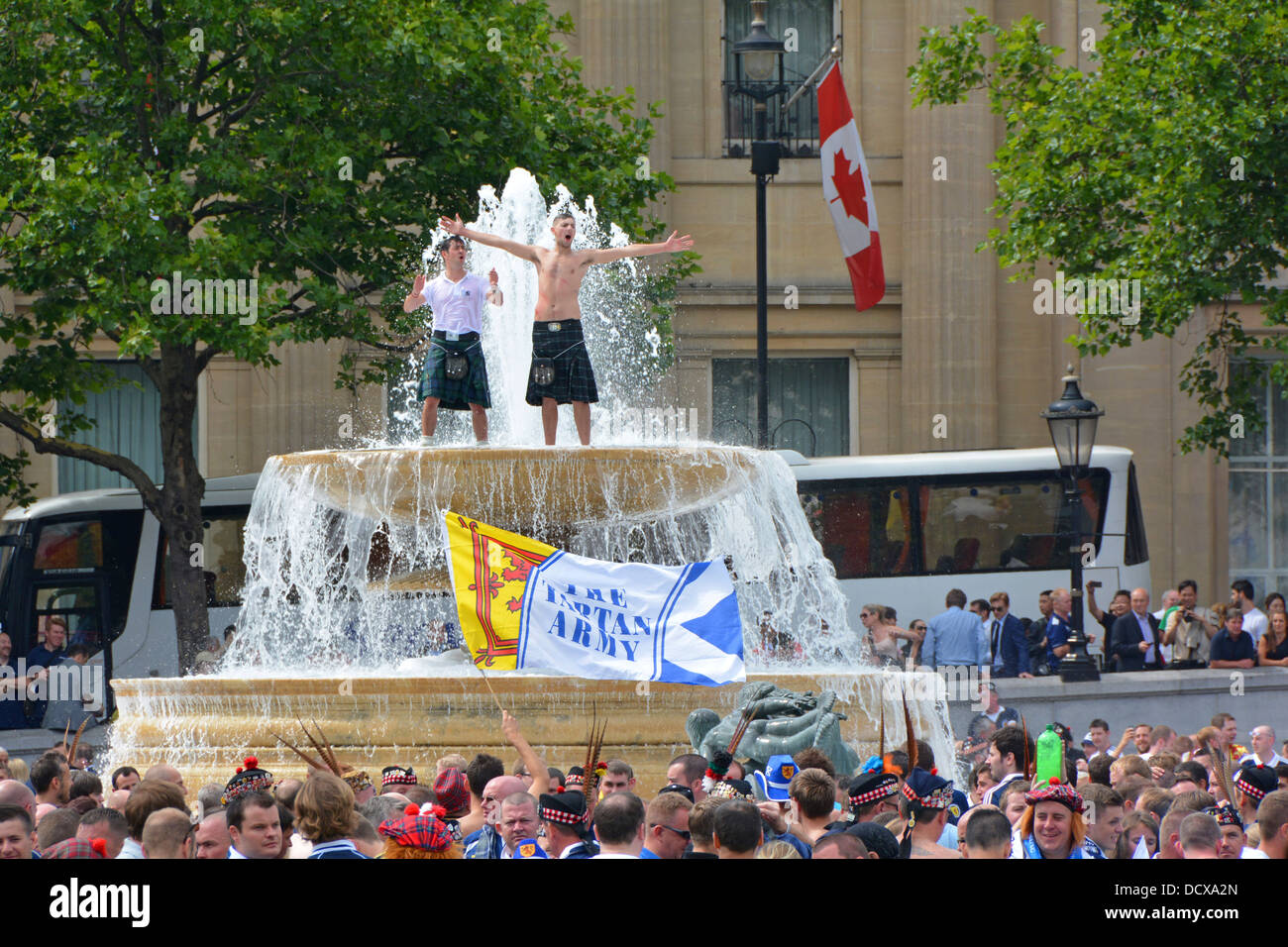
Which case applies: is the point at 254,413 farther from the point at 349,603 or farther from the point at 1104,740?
the point at 1104,740

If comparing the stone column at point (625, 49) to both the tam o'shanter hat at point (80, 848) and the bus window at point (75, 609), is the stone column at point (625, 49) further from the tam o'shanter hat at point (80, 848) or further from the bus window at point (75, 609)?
the tam o'shanter hat at point (80, 848)

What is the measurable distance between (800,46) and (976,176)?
3.65 m

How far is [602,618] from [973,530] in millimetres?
15585

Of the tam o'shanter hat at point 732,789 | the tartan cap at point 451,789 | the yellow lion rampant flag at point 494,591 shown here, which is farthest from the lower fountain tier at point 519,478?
the tam o'shanter hat at point 732,789

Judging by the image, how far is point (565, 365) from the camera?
12.9 metres

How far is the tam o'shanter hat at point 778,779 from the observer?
8.24 metres

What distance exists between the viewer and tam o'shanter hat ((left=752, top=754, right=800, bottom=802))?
324 inches

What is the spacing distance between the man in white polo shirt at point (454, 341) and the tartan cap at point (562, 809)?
22.7ft

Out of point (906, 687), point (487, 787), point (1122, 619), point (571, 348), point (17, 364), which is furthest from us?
point (17, 364)

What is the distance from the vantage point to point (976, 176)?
1141 inches

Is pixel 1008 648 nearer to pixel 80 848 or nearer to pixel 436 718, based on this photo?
pixel 436 718

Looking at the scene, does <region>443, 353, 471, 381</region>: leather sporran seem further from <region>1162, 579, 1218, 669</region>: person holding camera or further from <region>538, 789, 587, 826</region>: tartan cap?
<region>1162, 579, 1218, 669</region>: person holding camera

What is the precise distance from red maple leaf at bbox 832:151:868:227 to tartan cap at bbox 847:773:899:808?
18.4m
